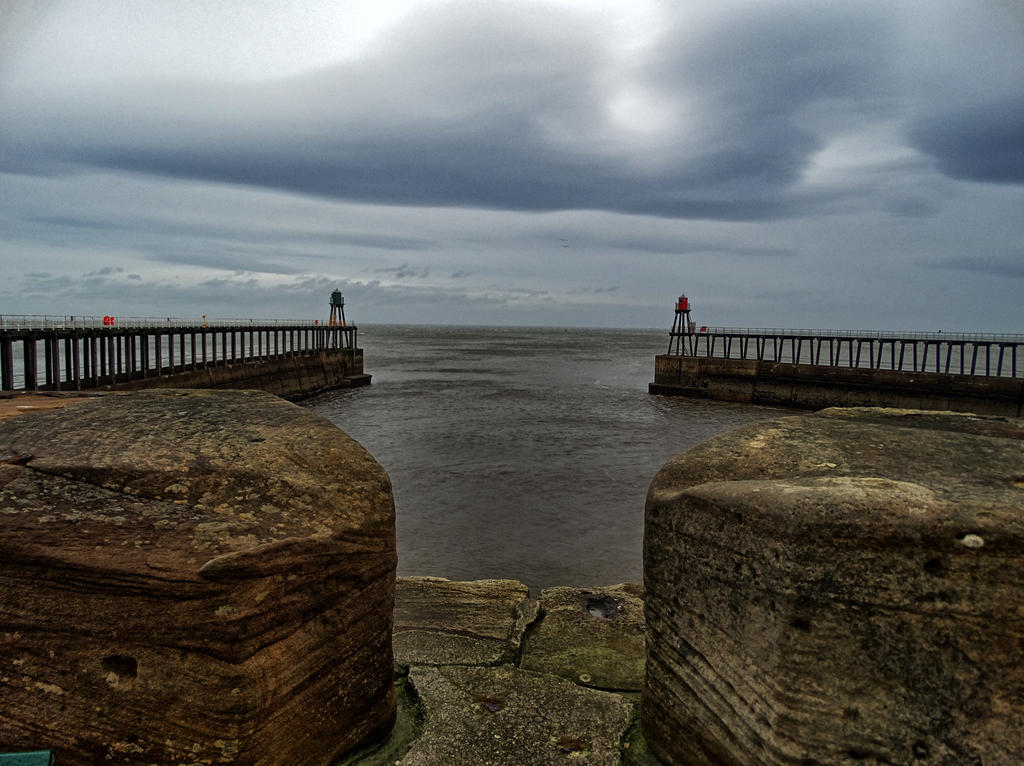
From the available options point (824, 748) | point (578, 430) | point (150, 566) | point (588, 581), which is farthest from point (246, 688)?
point (578, 430)

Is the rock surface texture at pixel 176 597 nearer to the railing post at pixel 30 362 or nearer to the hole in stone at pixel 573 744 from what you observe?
the hole in stone at pixel 573 744

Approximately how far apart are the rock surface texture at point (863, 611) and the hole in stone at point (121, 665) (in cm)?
296

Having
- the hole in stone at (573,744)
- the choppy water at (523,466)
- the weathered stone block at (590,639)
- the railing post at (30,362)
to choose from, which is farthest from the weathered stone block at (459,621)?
the railing post at (30,362)

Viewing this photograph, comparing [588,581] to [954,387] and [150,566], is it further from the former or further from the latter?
[954,387]

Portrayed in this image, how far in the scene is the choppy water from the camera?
1141 centimetres

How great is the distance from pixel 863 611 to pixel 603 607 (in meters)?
4.32

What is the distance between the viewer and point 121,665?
10.7ft

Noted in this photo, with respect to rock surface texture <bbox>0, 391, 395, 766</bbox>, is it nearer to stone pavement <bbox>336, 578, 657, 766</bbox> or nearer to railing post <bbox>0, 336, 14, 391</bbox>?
stone pavement <bbox>336, 578, 657, 766</bbox>

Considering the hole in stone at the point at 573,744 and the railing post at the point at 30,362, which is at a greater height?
the railing post at the point at 30,362

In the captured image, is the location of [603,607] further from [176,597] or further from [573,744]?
[176,597]

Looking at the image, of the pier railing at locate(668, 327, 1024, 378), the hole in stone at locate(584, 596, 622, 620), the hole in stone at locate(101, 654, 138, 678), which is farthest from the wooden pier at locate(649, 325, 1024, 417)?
the hole in stone at locate(101, 654, 138, 678)

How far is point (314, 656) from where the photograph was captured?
3703mm

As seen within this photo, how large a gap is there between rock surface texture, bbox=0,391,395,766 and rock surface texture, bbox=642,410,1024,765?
2144 millimetres

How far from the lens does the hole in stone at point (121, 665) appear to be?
324 centimetres
